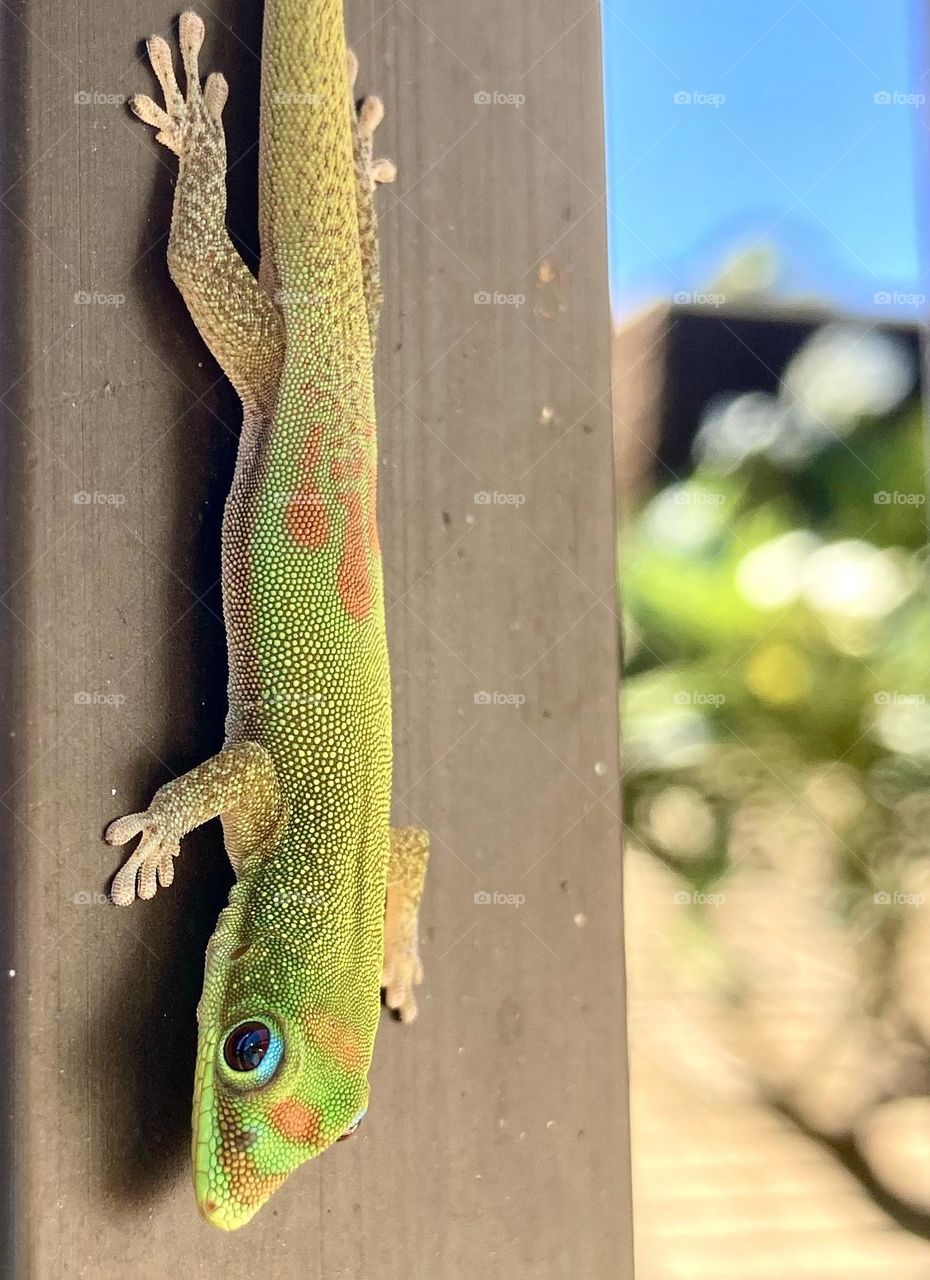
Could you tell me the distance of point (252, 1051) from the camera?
1.23 m

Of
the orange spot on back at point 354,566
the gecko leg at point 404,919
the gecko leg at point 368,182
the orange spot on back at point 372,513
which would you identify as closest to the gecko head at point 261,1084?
the gecko leg at point 404,919

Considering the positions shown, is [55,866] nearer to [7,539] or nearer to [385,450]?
[7,539]

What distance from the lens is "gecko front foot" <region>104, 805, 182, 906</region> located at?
1.48 m

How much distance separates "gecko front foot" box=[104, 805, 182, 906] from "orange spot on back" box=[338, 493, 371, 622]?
1.59ft

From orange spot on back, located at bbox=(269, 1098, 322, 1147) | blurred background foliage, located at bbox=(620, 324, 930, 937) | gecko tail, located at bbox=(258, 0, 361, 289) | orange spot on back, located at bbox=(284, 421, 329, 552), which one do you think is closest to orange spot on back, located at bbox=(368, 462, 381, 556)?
orange spot on back, located at bbox=(284, 421, 329, 552)

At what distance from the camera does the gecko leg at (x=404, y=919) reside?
1.73 m

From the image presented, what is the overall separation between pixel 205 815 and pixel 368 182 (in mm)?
1279

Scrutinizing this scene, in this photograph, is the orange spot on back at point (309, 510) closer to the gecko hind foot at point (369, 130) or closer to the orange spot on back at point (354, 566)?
the orange spot on back at point (354, 566)

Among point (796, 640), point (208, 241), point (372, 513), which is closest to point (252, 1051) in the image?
point (372, 513)

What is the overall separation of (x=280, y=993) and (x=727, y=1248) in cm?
238

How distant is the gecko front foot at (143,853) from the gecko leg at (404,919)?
43cm

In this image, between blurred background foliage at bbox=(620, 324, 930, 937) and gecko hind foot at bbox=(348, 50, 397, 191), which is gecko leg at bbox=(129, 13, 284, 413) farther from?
blurred background foliage at bbox=(620, 324, 930, 937)

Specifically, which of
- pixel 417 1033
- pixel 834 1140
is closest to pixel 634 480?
pixel 417 1033

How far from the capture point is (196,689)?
1599mm
